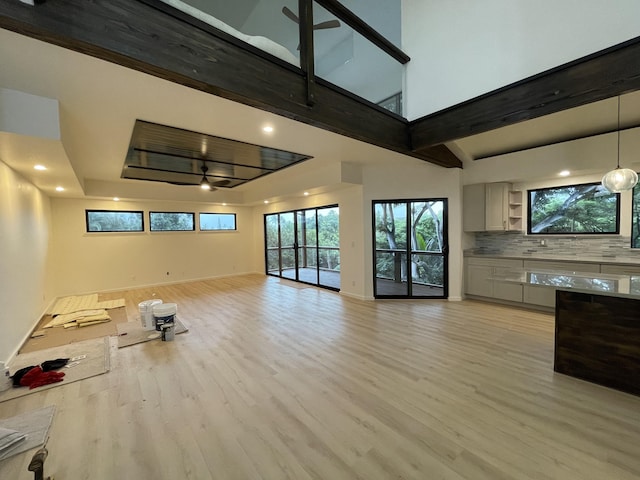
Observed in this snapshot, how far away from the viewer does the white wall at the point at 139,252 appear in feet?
20.9

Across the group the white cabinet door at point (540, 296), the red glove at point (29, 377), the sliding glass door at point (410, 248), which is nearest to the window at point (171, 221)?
the red glove at point (29, 377)

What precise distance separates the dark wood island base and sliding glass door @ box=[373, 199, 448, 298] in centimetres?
274

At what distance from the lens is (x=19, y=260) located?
3.71 m

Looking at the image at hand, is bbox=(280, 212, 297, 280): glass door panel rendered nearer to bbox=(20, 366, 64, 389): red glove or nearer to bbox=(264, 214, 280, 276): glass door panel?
bbox=(264, 214, 280, 276): glass door panel

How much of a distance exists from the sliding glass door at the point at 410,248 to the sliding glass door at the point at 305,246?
1203mm

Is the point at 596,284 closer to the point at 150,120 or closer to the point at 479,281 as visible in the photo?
the point at 479,281

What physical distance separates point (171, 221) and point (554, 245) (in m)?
9.33

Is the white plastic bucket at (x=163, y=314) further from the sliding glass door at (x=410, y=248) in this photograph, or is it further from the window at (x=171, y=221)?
the window at (x=171, y=221)

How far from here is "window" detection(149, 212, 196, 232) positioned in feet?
25.2

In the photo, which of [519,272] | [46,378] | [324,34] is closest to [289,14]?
[324,34]

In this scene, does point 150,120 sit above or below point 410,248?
above

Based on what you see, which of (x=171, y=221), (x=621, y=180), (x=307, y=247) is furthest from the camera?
(x=171, y=221)

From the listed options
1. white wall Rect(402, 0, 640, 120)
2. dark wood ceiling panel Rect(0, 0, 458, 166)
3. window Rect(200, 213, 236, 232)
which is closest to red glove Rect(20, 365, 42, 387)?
dark wood ceiling panel Rect(0, 0, 458, 166)

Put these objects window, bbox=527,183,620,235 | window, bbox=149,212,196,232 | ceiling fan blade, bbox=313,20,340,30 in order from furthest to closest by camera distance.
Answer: window, bbox=149,212,196,232 < window, bbox=527,183,620,235 < ceiling fan blade, bbox=313,20,340,30
